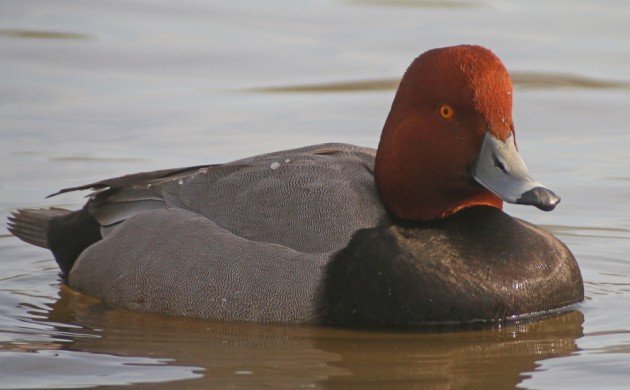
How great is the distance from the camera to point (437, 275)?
678cm

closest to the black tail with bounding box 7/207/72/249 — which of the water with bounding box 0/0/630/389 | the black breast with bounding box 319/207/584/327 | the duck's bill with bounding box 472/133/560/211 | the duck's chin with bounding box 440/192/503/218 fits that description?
the water with bounding box 0/0/630/389

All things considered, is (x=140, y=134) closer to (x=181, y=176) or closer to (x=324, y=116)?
(x=324, y=116)

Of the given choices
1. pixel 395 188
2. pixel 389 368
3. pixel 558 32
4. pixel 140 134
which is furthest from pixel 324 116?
pixel 389 368

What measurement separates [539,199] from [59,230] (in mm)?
2777

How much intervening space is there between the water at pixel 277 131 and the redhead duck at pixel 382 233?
5.9 inches

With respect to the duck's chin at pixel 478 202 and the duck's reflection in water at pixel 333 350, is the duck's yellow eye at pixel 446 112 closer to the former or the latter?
the duck's chin at pixel 478 202

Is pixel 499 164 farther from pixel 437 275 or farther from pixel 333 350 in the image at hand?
pixel 333 350

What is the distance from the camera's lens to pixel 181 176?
7484 millimetres

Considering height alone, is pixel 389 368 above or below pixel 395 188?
below

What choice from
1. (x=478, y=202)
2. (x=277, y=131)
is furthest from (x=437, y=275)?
(x=277, y=131)

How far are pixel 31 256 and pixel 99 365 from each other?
2304 millimetres

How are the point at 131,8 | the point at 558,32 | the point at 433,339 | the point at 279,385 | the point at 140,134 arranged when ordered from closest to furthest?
the point at 279,385 → the point at 433,339 → the point at 140,134 → the point at 558,32 → the point at 131,8

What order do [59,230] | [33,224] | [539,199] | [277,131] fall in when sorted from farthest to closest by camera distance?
[277,131] < [33,224] < [59,230] < [539,199]

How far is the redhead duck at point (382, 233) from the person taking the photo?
679 cm
